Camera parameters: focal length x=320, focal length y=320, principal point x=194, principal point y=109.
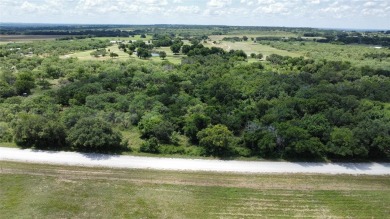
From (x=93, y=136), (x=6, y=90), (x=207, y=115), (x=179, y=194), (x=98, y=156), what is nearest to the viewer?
(x=179, y=194)

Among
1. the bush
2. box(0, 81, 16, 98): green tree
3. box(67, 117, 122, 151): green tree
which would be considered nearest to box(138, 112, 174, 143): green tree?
the bush

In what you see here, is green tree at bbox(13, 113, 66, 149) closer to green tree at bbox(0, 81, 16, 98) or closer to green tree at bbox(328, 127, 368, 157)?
green tree at bbox(0, 81, 16, 98)

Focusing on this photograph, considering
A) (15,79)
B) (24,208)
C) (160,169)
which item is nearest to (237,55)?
(15,79)

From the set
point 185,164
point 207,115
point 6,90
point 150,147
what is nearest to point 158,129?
point 150,147

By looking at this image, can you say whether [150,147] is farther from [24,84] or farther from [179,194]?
[24,84]

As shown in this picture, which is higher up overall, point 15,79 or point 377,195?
point 15,79

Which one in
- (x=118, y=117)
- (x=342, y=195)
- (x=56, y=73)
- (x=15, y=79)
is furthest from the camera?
(x=56, y=73)

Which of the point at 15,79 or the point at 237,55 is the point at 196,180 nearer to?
the point at 15,79
